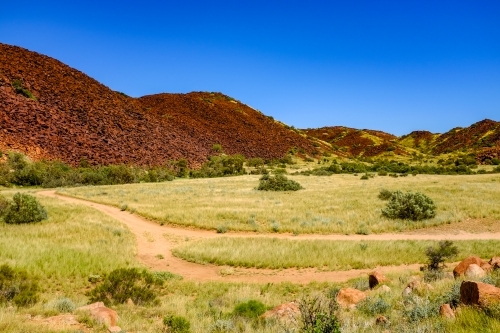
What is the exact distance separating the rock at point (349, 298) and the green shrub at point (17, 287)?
7.38 metres

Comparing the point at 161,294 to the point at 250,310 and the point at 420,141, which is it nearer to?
the point at 250,310

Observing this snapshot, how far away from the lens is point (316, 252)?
13656mm

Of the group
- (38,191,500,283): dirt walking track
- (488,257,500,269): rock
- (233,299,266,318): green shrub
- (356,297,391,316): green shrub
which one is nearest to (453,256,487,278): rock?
(488,257,500,269): rock

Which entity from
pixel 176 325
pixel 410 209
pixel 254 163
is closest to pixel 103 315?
pixel 176 325

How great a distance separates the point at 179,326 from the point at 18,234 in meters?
12.1

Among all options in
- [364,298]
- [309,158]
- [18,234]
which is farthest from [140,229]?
[309,158]

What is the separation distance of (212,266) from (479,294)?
9.41m

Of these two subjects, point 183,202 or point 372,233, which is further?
point 183,202

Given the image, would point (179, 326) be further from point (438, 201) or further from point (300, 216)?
point (438, 201)

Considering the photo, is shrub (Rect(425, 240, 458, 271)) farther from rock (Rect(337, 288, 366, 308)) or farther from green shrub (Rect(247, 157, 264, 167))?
green shrub (Rect(247, 157, 264, 167))

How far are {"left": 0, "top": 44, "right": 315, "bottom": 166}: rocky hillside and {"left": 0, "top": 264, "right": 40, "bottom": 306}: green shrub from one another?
116 feet

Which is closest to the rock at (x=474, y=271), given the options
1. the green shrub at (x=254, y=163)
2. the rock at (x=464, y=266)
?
the rock at (x=464, y=266)

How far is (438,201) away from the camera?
23.3m

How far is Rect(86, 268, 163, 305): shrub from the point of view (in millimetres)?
9117
